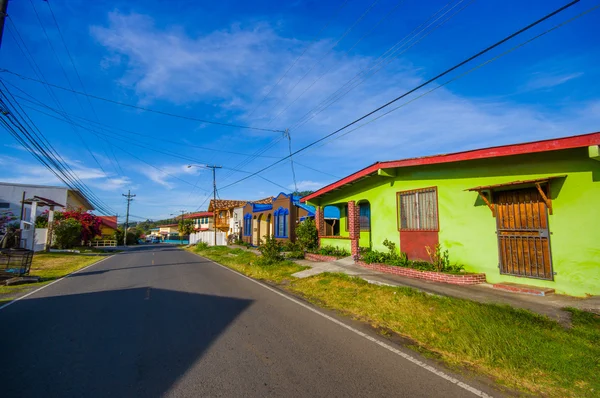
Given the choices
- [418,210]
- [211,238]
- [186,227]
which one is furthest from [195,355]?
[186,227]

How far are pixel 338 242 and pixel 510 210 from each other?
9.20 metres

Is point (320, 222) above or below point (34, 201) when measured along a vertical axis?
below

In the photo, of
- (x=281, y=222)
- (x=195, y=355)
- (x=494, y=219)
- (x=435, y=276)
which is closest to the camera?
(x=195, y=355)

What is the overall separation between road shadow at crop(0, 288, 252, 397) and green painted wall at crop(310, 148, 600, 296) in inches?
278

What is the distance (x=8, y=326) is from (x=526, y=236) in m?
12.1

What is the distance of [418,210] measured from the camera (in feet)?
40.5

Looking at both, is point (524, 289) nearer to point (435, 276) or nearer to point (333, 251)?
point (435, 276)

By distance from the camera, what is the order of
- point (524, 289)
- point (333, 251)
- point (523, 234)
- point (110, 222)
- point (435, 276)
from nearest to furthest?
point (524, 289) < point (523, 234) < point (435, 276) < point (333, 251) < point (110, 222)

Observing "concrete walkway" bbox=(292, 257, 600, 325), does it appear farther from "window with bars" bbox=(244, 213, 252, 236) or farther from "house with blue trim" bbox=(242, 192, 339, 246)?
"window with bars" bbox=(244, 213, 252, 236)

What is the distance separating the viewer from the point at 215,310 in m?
7.70

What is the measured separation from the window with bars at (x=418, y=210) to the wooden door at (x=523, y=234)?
2.30 metres

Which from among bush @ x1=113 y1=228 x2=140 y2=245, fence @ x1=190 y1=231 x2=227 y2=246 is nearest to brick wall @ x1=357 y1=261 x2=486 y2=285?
fence @ x1=190 y1=231 x2=227 y2=246

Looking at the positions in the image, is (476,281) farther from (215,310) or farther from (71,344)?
(71,344)

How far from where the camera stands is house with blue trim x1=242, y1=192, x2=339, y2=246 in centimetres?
2691
